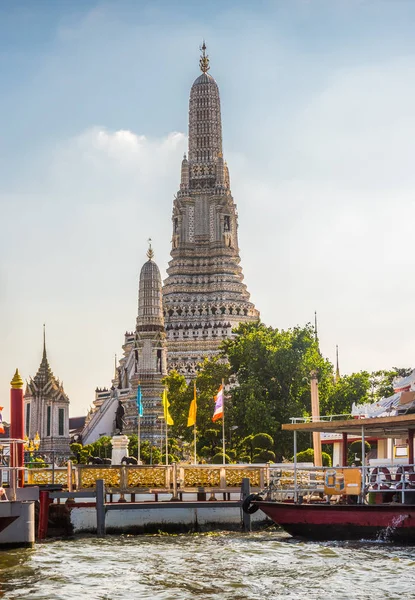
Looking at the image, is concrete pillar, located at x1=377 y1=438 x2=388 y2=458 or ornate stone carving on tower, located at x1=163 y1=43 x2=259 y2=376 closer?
concrete pillar, located at x1=377 y1=438 x2=388 y2=458

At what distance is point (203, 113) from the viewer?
367 feet

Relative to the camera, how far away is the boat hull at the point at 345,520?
27.2 meters

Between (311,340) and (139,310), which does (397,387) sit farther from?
(139,310)

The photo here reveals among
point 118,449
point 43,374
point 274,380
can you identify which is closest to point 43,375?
point 43,374

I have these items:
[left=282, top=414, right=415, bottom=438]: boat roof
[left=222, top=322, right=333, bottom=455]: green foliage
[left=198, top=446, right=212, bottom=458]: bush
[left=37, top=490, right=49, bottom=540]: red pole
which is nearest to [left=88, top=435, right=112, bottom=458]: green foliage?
[left=222, top=322, right=333, bottom=455]: green foliage

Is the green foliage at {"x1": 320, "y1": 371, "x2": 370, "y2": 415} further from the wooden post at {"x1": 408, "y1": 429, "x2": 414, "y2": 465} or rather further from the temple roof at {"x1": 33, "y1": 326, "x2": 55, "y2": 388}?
the temple roof at {"x1": 33, "y1": 326, "x2": 55, "y2": 388}

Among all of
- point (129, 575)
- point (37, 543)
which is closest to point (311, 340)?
point (37, 543)

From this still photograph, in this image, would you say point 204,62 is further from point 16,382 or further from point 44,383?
point 16,382

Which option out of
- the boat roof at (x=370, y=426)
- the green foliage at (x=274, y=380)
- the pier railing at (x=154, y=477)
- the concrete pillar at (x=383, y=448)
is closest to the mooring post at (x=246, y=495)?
the pier railing at (x=154, y=477)

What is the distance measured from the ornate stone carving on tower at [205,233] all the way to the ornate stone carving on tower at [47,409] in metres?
12.0

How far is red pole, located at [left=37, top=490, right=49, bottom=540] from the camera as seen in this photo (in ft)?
97.9

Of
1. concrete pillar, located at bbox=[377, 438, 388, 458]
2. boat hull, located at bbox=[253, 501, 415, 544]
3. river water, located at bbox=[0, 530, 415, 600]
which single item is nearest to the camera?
river water, located at bbox=[0, 530, 415, 600]

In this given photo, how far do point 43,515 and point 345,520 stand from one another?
7.66 meters

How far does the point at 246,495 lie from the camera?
3167 cm
